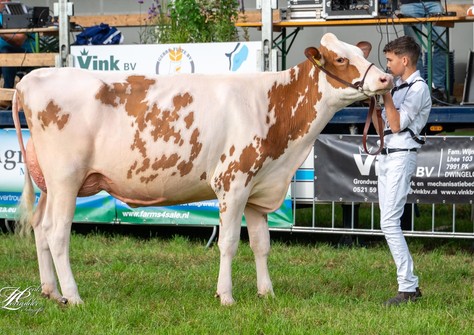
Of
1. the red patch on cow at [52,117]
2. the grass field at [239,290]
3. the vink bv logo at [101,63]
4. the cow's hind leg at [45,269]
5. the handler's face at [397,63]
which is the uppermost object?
the handler's face at [397,63]

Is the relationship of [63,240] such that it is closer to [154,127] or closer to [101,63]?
[154,127]

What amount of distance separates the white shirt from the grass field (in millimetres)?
1206

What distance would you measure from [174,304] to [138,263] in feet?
6.50

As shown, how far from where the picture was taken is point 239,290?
25.5 feet

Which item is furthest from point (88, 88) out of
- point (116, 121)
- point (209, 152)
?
point (209, 152)

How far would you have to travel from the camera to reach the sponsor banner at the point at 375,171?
9.51m

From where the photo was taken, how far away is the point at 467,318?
22.4 ft

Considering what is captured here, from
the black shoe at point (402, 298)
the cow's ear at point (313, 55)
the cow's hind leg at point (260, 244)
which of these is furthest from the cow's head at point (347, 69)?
the black shoe at point (402, 298)

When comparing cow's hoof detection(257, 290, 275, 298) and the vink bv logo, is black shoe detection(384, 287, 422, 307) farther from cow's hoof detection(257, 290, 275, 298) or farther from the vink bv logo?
the vink bv logo

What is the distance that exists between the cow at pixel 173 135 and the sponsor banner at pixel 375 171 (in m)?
2.43

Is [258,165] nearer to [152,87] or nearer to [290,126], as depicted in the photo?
[290,126]

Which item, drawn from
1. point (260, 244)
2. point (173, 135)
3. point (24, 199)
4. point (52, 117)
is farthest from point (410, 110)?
point (24, 199)

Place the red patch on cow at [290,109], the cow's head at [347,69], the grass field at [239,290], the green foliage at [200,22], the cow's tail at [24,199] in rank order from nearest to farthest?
the grass field at [239,290] < the cow's head at [347,69] < the red patch on cow at [290,109] < the cow's tail at [24,199] < the green foliage at [200,22]

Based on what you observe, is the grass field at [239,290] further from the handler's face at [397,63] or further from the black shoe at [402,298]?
the handler's face at [397,63]
